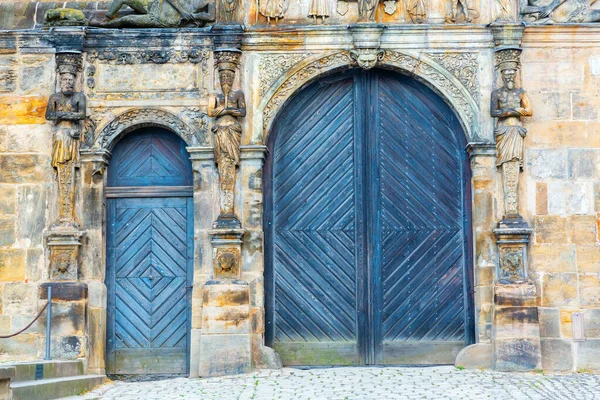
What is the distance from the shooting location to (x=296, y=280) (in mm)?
13133

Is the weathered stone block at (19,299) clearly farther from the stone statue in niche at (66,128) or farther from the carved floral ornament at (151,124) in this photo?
the carved floral ornament at (151,124)

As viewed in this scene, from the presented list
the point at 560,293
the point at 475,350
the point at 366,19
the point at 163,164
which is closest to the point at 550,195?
the point at 560,293

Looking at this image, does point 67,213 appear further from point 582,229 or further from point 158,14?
point 582,229

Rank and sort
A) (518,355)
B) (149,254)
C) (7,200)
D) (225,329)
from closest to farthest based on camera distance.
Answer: (518,355), (225,329), (7,200), (149,254)

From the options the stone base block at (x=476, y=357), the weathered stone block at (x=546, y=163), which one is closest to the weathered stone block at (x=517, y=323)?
the stone base block at (x=476, y=357)

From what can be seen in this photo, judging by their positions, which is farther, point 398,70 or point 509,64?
point 398,70

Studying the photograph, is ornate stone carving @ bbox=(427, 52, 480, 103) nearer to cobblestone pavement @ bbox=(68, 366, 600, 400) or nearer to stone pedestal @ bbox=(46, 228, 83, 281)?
cobblestone pavement @ bbox=(68, 366, 600, 400)

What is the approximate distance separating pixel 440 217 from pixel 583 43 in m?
2.70

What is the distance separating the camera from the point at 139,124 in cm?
1313

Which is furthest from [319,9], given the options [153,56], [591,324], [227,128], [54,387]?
[54,387]

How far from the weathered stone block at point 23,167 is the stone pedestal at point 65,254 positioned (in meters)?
0.78

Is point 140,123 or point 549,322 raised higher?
point 140,123

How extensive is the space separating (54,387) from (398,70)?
18.1 feet

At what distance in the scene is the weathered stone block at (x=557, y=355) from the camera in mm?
12508
